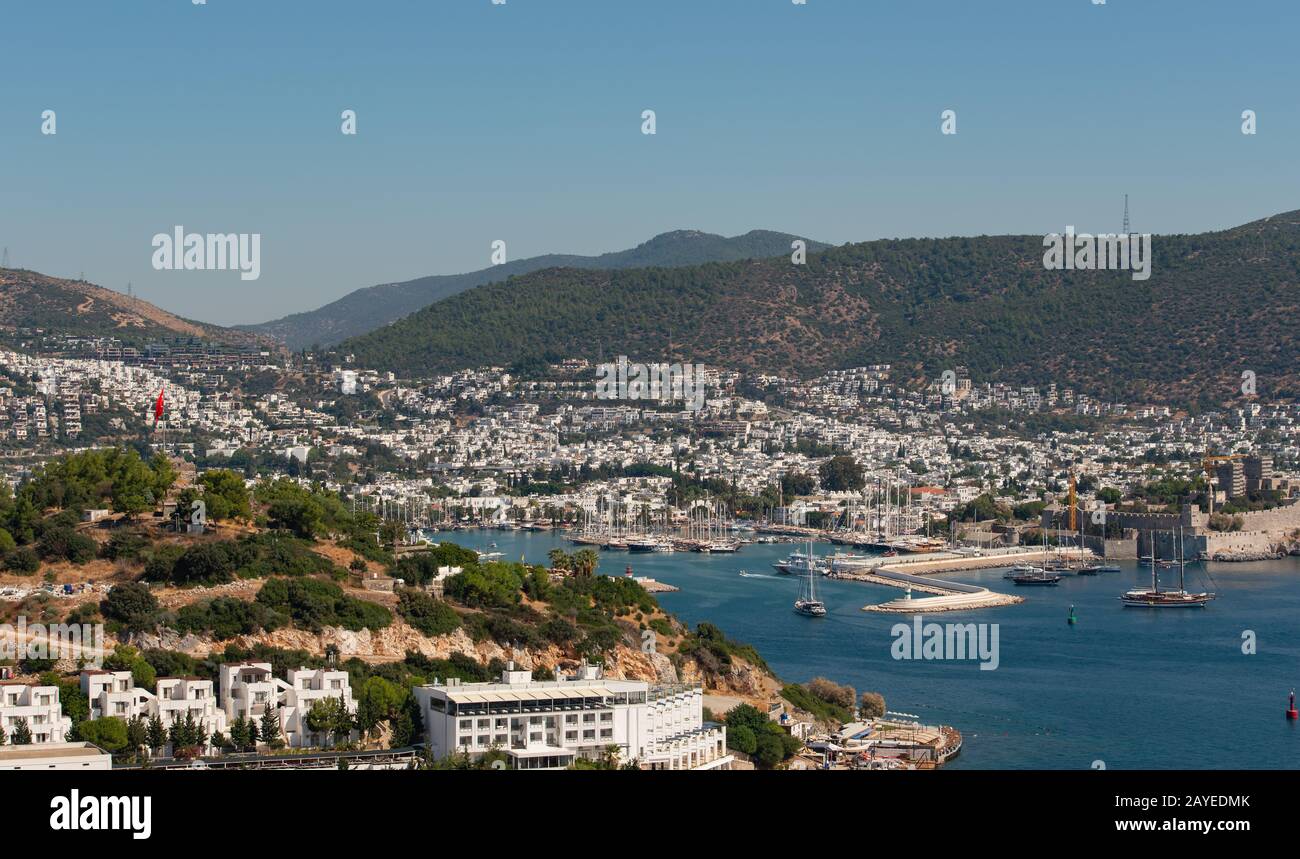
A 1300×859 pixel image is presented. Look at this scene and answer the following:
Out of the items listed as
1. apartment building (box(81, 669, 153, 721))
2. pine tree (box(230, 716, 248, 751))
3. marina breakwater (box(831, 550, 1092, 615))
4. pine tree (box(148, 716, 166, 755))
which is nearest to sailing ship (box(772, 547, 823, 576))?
marina breakwater (box(831, 550, 1092, 615))

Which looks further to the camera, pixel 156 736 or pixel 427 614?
pixel 427 614

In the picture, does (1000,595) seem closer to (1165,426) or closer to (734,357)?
(1165,426)

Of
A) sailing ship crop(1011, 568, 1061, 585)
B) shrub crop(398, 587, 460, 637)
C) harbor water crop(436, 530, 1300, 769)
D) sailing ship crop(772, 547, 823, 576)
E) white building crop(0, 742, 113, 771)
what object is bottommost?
harbor water crop(436, 530, 1300, 769)

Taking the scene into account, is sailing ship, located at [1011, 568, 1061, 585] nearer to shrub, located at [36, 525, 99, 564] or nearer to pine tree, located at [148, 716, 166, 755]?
shrub, located at [36, 525, 99, 564]

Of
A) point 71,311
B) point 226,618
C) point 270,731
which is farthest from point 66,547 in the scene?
point 71,311

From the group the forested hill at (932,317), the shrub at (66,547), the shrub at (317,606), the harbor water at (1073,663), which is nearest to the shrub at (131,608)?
the shrub at (317,606)

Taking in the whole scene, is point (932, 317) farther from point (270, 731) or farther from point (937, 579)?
point (270, 731)
